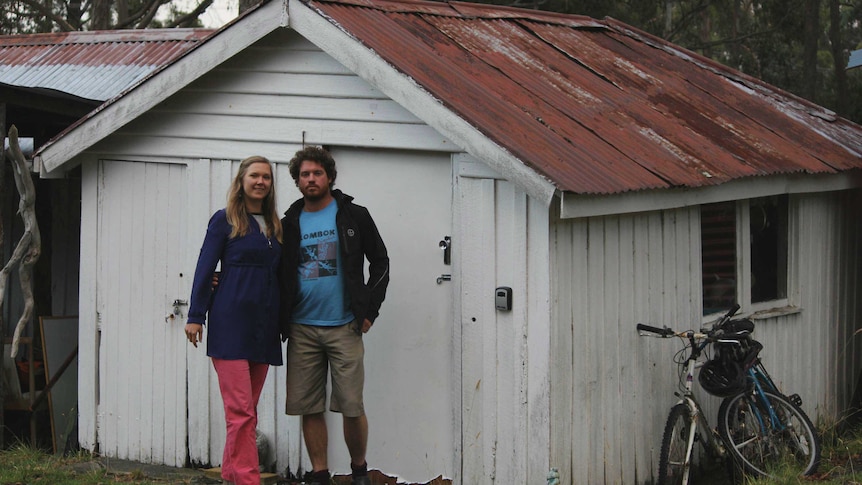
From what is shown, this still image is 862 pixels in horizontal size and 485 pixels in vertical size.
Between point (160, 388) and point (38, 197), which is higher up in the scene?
point (38, 197)

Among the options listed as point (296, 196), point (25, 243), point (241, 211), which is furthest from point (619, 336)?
point (25, 243)

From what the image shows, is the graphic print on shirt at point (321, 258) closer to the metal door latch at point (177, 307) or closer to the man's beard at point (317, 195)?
the man's beard at point (317, 195)

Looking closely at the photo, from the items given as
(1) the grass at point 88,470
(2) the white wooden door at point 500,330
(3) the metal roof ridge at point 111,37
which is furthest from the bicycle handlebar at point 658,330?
(3) the metal roof ridge at point 111,37

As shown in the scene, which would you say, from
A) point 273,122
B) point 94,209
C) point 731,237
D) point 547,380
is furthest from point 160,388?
point 731,237

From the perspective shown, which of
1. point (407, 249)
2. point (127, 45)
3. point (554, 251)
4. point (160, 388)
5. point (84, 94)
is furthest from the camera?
point (127, 45)

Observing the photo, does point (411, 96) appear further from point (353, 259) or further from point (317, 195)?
point (353, 259)

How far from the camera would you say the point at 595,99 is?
8.38 meters

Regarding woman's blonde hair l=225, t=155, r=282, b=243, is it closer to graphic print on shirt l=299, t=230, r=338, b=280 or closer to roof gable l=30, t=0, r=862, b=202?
graphic print on shirt l=299, t=230, r=338, b=280

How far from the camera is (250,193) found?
703cm

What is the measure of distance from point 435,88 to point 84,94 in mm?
4692

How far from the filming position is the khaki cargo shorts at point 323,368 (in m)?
7.12

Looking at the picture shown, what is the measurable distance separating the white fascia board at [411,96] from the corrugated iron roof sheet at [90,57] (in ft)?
12.6

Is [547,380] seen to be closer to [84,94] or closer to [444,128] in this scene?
[444,128]

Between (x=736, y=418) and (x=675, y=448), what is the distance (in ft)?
1.66
